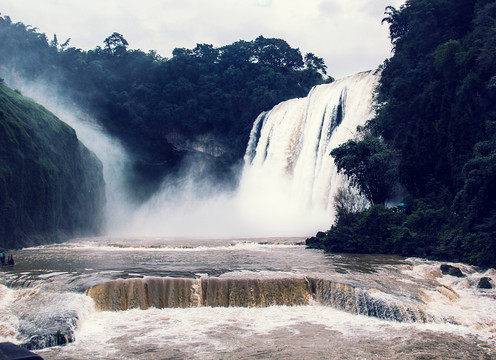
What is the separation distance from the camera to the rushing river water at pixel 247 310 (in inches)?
443

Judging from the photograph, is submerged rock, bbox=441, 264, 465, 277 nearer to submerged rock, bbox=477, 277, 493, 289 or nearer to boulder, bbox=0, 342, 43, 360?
submerged rock, bbox=477, 277, 493, 289

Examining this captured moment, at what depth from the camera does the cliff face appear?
90.4 ft

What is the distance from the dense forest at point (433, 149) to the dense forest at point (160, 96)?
2839 centimetres

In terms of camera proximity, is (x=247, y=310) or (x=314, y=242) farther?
(x=314, y=242)

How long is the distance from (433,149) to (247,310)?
17.7 m

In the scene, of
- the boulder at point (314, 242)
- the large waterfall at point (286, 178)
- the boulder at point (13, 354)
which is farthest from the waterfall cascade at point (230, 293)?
the large waterfall at point (286, 178)

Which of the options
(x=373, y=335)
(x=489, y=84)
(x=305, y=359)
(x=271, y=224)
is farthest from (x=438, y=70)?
(x=305, y=359)

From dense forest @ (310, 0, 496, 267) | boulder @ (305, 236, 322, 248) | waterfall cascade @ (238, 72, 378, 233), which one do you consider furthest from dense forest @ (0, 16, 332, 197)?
boulder @ (305, 236, 322, 248)

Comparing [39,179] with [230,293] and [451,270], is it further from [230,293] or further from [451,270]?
[451,270]

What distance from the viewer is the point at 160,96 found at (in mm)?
63938

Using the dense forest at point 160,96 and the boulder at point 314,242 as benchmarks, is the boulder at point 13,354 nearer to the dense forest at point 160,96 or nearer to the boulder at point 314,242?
the boulder at point 314,242

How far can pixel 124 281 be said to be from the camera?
15188 mm

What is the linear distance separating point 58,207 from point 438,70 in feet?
80.3

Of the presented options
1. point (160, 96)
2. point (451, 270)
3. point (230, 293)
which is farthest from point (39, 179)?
point (160, 96)
